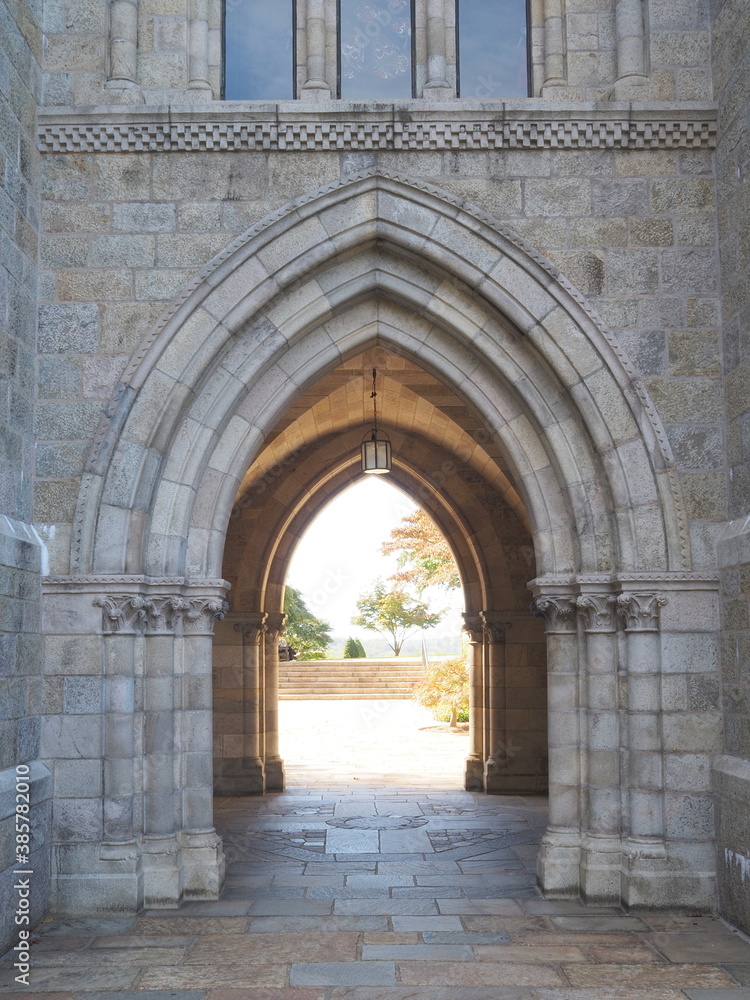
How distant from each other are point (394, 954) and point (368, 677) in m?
19.9

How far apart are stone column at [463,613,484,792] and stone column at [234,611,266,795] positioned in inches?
82.3

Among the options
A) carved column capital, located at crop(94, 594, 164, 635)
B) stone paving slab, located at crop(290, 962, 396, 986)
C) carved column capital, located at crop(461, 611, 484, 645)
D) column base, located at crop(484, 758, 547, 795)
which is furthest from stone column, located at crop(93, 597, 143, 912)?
carved column capital, located at crop(461, 611, 484, 645)

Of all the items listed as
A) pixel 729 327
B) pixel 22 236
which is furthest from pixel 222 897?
pixel 729 327

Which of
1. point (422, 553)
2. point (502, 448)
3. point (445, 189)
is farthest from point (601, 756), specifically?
point (422, 553)

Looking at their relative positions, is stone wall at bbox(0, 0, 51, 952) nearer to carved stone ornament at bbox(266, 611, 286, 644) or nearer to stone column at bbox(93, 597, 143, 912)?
stone column at bbox(93, 597, 143, 912)

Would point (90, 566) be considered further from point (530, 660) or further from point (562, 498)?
point (530, 660)

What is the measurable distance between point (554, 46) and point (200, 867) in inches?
208

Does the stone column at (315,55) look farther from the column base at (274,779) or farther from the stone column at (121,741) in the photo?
the column base at (274,779)

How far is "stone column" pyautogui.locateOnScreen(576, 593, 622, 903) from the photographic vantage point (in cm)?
586

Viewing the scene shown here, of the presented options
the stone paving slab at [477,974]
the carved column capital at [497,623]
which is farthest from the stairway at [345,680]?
the stone paving slab at [477,974]

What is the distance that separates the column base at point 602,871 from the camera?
230 inches

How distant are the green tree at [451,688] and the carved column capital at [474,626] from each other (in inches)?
168

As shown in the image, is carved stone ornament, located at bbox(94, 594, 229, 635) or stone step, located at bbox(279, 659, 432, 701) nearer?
carved stone ornament, located at bbox(94, 594, 229, 635)

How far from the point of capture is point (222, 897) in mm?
6031
